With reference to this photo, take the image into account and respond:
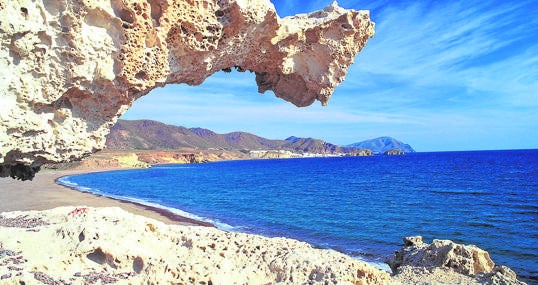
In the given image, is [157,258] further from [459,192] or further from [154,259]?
[459,192]

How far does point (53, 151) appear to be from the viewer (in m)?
6.29

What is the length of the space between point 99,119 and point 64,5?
202 centimetres

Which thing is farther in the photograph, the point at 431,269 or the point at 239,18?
the point at 431,269

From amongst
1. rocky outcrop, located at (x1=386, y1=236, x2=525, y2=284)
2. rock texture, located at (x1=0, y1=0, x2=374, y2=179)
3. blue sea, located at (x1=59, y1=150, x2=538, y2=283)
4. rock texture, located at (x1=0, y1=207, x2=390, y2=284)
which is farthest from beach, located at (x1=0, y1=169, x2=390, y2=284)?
blue sea, located at (x1=59, y1=150, x2=538, y2=283)

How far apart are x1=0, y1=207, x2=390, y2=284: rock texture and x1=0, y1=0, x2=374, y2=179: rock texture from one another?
141cm

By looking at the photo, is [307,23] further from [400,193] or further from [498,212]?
[400,193]

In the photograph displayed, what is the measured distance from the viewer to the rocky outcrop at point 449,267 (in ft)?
30.3

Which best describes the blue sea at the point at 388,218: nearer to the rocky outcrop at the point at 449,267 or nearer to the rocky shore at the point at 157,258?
the rocky outcrop at the point at 449,267

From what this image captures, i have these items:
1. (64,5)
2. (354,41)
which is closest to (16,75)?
(64,5)

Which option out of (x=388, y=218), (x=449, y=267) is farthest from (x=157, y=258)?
(x=388, y=218)

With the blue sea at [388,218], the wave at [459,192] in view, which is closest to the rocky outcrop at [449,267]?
the blue sea at [388,218]

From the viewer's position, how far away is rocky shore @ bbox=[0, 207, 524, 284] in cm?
637

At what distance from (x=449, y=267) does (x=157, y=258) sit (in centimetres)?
731

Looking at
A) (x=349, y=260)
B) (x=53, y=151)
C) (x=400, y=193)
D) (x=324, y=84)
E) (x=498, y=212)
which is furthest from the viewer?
(x=400, y=193)
